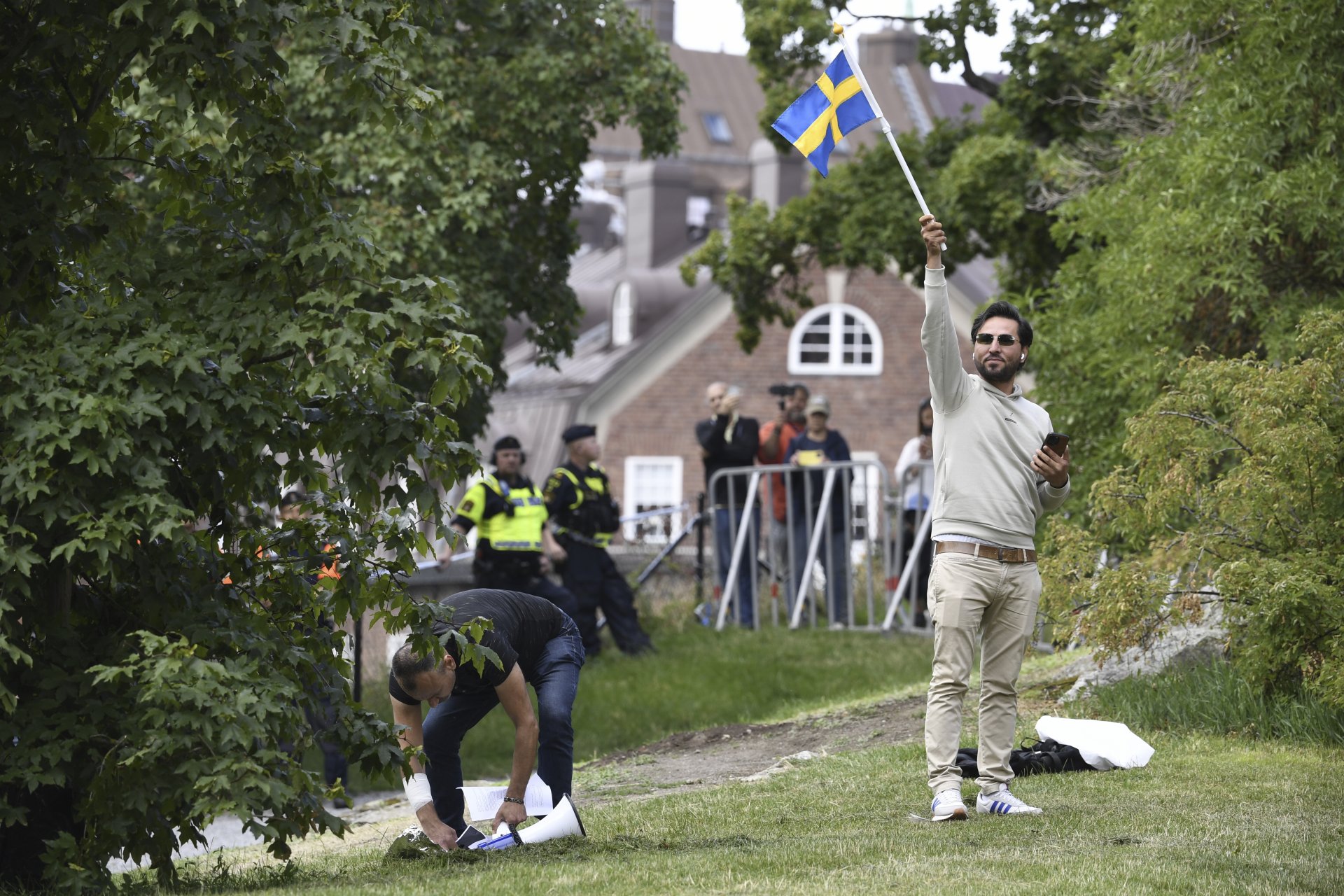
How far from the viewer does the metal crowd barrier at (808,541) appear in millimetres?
17844

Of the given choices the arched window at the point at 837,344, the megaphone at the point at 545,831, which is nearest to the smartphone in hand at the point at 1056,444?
the megaphone at the point at 545,831

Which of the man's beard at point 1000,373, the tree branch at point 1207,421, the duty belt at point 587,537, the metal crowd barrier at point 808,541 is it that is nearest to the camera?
the man's beard at point 1000,373

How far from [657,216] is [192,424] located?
131 ft

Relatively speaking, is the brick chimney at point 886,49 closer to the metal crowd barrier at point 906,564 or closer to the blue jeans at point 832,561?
the blue jeans at point 832,561

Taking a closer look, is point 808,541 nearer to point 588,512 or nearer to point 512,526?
point 588,512

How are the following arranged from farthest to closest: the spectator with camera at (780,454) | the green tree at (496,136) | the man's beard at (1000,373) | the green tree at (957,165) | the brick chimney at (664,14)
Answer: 1. the brick chimney at (664,14)
2. the green tree at (957,165)
3. the spectator with camera at (780,454)
4. the green tree at (496,136)
5. the man's beard at (1000,373)

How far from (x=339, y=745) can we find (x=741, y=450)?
38.4 feet

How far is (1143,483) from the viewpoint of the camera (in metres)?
10.5

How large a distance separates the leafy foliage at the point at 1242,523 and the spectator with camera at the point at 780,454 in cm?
756

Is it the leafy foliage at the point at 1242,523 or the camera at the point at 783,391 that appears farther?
the camera at the point at 783,391

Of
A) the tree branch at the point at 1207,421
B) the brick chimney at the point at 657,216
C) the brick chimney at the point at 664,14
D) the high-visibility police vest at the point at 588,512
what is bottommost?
the high-visibility police vest at the point at 588,512

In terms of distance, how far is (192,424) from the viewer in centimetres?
667

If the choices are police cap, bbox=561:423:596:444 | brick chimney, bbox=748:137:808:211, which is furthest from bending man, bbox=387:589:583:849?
brick chimney, bbox=748:137:808:211

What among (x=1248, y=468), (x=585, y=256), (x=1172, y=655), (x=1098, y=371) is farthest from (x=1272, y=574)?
(x=585, y=256)
